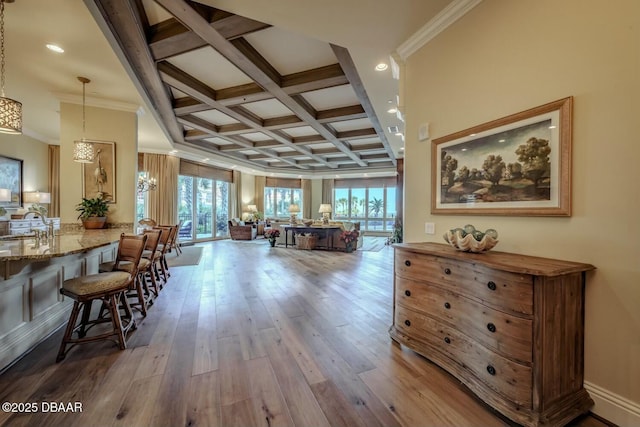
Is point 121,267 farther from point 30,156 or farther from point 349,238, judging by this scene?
point 30,156

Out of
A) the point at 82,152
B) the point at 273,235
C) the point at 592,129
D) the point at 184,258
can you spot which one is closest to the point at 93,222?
the point at 82,152

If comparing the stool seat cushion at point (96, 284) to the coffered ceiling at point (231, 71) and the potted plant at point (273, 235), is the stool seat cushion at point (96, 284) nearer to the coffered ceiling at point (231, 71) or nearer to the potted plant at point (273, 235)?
the coffered ceiling at point (231, 71)

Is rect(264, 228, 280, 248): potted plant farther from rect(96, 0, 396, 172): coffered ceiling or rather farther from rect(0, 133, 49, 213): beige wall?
rect(0, 133, 49, 213): beige wall

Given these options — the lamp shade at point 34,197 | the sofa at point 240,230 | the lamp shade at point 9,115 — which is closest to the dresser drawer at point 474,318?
the lamp shade at point 9,115

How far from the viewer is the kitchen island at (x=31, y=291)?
1.86 m

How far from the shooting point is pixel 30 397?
1605 mm

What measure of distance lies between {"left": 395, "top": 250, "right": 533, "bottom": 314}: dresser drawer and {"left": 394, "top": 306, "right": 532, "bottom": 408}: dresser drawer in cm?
31

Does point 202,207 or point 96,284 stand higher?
point 202,207

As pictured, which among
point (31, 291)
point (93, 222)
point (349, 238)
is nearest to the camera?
point (31, 291)

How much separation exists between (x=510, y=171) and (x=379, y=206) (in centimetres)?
1074

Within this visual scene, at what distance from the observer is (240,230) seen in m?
9.91

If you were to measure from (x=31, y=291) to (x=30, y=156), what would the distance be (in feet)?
21.3

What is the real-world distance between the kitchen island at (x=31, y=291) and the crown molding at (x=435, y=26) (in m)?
3.57

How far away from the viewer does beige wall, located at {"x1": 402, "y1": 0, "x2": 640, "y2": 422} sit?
4.55ft
